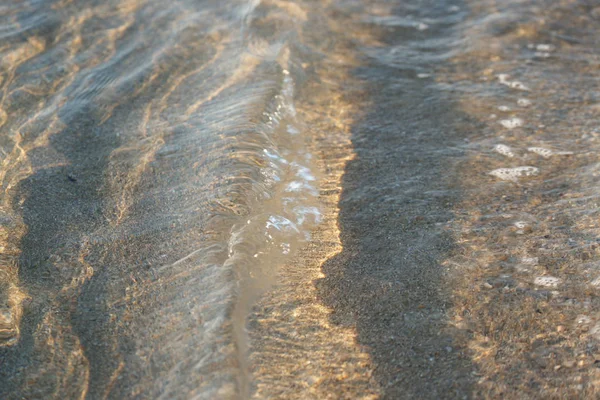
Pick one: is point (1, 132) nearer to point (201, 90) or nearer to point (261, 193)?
point (201, 90)

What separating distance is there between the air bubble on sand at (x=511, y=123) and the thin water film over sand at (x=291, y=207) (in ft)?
0.16

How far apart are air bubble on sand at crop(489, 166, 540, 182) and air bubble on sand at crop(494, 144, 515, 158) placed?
144 mm

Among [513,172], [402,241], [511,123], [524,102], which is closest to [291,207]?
[402,241]

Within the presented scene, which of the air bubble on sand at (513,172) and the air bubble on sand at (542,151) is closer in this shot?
the air bubble on sand at (513,172)

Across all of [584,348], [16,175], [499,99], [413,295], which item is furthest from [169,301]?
[499,99]

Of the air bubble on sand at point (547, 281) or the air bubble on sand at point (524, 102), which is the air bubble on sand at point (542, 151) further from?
the air bubble on sand at point (547, 281)

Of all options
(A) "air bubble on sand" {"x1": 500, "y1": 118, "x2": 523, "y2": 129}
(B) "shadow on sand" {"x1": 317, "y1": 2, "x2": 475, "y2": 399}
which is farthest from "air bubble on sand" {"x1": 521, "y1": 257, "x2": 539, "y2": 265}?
(A) "air bubble on sand" {"x1": 500, "y1": 118, "x2": 523, "y2": 129}

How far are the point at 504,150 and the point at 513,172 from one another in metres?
0.24

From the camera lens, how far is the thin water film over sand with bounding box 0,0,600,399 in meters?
2.17

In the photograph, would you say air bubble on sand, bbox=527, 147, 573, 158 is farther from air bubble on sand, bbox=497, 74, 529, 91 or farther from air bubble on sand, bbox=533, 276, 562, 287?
air bubble on sand, bbox=533, 276, 562, 287

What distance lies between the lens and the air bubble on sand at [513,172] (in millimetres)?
3162

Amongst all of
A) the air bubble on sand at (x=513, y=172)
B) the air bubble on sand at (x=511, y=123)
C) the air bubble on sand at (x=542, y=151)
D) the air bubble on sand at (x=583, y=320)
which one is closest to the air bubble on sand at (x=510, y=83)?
the air bubble on sand at (x=511, y=123)

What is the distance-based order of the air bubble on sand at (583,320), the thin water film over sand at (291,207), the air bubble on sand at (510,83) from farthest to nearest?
1. the air bubble on sand at (510,83)
2. the air bubble on sand at (583,320)
3. the thin water film over sand at (291,207)

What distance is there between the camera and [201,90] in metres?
3.87
